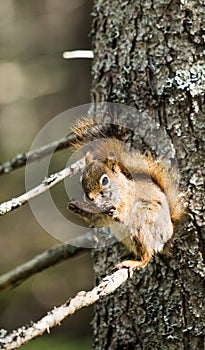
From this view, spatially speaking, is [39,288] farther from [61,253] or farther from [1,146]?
[61,253]

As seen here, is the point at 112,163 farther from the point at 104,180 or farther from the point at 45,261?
the point at 45,261

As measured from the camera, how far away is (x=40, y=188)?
1.17m

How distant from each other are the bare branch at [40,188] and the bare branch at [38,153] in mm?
156

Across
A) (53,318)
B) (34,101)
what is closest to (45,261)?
(53,318)

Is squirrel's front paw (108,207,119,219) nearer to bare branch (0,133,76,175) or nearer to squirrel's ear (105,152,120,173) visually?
squirrel's ear (105,152,120,173)

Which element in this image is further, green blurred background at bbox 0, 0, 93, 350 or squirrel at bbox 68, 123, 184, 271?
green blurred background at bbox 0, 0, 93, 350

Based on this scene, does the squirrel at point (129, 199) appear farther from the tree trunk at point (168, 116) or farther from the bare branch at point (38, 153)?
the bare branch at point (38, 153)

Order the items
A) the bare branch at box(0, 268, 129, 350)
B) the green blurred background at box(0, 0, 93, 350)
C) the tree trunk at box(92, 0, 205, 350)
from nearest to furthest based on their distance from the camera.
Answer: the bare branch at box(0, 268, 129, 350) < the tree trunk at box(92, 0, 205, 350) < the green blurred background at box(0, 0, 93, 350)

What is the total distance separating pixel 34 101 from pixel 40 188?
3.83 metres

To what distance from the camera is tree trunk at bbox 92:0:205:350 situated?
134 cm

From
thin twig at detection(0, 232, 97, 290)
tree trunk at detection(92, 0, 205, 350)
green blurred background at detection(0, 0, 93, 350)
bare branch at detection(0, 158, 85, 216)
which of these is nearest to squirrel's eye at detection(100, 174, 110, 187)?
bare branch at detection(0, 158, 85, 216)

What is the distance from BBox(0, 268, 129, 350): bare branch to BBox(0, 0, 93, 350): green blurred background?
304cm

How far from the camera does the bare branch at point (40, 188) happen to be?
3.74 feet

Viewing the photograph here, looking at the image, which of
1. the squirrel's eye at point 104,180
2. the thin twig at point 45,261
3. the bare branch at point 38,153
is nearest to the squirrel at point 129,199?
the squirrel's eye at point 104,180
